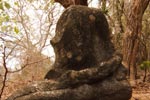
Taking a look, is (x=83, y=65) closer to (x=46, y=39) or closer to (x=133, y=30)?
(x=133, y=30)

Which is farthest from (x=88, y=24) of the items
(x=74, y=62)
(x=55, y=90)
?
(x=55, y=90)

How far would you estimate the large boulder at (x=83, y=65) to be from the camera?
5.05 metres

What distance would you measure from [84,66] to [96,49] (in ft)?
1.06

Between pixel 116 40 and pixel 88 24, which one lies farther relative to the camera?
pixel 116 40

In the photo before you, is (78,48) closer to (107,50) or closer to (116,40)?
(107,50)

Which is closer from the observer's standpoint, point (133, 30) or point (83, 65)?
point (83, 65)

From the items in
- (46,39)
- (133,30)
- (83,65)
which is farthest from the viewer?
(46,39)

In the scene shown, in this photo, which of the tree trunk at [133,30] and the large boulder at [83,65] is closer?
the large boulder at [83,65]

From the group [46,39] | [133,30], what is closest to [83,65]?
[133,30]

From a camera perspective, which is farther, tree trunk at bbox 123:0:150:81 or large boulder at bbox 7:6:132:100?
tree trunk at bbox 123:0:150:81

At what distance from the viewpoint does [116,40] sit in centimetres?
1625

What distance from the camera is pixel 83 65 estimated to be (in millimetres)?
5457

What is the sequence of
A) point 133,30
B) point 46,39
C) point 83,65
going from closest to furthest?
point 83,65 → point 133,30 → point 46,39

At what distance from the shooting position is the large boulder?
5055 mm
